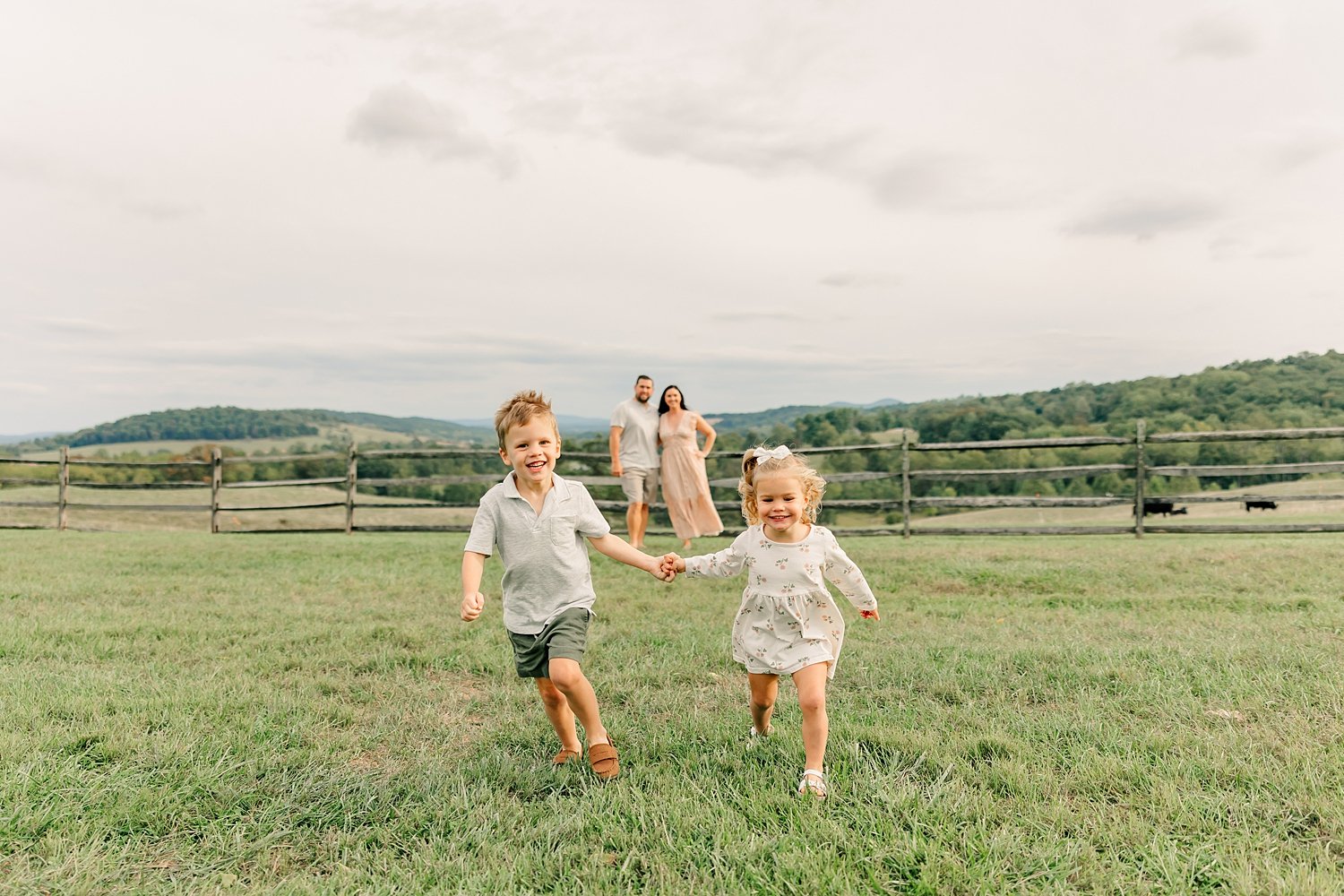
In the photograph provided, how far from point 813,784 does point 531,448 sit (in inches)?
68.0

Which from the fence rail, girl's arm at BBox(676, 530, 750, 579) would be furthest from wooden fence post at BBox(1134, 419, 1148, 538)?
girl's arm at BBox(676, 530, 750, 579)

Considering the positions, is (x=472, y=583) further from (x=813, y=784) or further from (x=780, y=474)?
(x=813, y=784)

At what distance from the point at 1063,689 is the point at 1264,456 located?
189 feet

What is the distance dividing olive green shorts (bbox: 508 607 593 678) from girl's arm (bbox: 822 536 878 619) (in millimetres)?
1067

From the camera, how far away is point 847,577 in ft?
11.4

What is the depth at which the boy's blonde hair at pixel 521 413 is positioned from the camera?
3371 mm

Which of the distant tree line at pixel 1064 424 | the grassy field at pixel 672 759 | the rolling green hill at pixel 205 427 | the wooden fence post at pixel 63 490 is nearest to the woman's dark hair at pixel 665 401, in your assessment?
the grassy field at pixel 672 759

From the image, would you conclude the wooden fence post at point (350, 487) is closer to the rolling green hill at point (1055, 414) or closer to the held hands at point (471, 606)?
the held hands at point (471, 606)

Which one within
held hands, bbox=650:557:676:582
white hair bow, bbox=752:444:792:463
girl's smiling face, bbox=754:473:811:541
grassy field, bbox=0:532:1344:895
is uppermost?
white hair bow, bbox=752:444:792:463

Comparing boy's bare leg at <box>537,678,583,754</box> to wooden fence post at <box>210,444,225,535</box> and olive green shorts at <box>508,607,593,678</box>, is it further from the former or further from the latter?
wooden fence post at <box>210,444,225,535</box>

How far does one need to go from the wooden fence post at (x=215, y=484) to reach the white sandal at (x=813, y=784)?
15833 millimetres

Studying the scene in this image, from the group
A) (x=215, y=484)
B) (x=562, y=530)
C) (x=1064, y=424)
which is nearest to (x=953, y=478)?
(x=562, y=530)

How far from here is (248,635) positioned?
5.95m

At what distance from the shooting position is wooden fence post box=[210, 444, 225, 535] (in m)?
15.9
